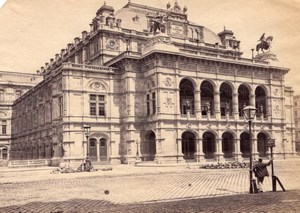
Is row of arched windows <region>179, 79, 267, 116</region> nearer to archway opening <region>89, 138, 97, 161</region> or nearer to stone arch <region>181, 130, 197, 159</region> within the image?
stone arch <region>181, 130, 197, 159</region>

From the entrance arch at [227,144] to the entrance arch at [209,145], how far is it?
6.88 ft

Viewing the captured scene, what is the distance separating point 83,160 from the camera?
4134cm

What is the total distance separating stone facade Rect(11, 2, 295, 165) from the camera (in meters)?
41.5

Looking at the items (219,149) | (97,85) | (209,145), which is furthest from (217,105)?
(97,85)

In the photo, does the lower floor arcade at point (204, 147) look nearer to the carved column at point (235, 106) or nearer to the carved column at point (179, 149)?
the carved column at point (179, 149)

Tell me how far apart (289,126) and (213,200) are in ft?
151

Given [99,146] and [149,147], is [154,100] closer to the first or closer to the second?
[149,147]

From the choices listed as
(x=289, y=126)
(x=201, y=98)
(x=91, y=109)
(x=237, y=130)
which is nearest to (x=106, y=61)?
(x=91, y=109)

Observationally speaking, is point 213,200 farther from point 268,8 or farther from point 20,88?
point 20,88

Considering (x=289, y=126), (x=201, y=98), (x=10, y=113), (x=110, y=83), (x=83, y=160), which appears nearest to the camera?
(x=83, y=160)

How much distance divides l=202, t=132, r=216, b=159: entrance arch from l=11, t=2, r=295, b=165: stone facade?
4.8 inches

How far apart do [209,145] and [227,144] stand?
2.98m

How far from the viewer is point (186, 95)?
1854 inches

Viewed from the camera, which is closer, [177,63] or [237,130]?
[177,63]
